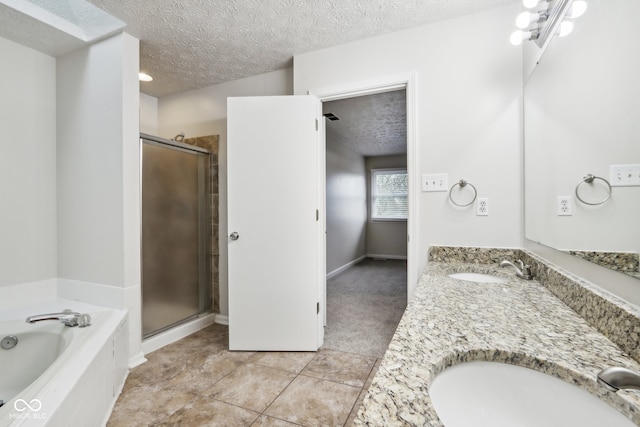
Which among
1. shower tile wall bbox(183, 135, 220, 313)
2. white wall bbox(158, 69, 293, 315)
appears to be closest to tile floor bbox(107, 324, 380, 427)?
shower tile wall bbox(183, 135, 220, 313)

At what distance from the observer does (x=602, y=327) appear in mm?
751

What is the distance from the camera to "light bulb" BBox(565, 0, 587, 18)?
1016 millimetres

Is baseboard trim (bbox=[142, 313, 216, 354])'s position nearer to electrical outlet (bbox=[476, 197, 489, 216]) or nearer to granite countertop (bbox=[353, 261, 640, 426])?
granite countertop (bbox=[353, 261, 640, 426])

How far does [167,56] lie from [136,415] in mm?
2518

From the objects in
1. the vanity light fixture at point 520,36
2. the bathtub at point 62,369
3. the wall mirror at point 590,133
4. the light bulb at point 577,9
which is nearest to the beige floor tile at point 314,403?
the bathtub at point 62,369

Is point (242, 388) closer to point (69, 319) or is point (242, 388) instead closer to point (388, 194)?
point (69, 319)

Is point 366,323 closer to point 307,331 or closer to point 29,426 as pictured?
point 307,331

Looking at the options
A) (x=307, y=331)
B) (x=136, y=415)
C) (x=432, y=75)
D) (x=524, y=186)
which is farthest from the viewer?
(x=307, y=331)

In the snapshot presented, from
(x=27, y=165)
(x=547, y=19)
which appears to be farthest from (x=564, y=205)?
(x=27, y=165)

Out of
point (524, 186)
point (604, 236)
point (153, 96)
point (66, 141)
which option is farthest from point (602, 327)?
point (153, 96)

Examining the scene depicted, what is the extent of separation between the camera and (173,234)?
2.44 meters

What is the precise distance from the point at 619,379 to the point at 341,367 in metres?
1.68

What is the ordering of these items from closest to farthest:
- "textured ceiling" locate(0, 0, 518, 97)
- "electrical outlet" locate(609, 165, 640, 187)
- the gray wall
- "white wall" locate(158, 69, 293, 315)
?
1. "electrical outlet" locate(609, 165, 640, 187)
2. "textured ceiling" locate(0, 0, 518, 97)
3. "white wall" locate(158, 69, 293, 315)
4. the gray wall

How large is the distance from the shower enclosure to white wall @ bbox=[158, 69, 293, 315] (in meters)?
0.15
